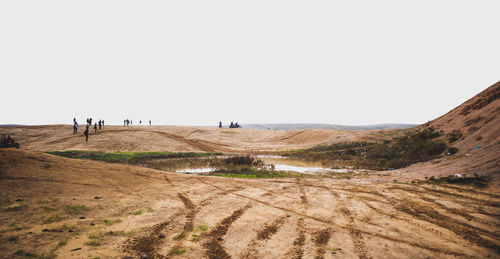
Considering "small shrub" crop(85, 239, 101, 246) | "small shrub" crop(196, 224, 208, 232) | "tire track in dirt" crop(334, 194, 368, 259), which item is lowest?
"tire track in dirt" crop(334, 194, 368, 259)

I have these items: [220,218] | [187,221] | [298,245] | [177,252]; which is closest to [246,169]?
[220,218]

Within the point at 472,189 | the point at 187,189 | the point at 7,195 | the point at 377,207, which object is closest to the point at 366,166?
the point at 472,189

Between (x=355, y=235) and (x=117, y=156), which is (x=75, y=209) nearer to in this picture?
(x=355, y=235)

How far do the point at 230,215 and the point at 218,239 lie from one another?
174 cm

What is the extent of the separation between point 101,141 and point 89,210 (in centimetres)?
2905

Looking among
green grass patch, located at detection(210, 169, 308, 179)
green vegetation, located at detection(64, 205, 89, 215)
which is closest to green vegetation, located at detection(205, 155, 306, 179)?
→ green grass patch, located at detection(210, 169, 308, 179)

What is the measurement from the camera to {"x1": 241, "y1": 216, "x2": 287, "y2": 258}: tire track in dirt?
5.08 metres

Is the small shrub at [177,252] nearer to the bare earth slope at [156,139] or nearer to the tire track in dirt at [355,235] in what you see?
the tire track in dirt at [355,235]

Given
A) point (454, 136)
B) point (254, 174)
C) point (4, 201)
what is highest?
point (454, 136)

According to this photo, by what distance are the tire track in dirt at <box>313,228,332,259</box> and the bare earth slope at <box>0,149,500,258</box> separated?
0.02 metres

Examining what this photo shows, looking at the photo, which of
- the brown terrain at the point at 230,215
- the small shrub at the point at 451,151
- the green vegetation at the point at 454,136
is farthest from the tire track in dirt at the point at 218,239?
the green vegetation at the point at 454,136

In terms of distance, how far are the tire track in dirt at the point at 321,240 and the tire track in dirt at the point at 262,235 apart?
3.52 feet

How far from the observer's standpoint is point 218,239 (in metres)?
5.71

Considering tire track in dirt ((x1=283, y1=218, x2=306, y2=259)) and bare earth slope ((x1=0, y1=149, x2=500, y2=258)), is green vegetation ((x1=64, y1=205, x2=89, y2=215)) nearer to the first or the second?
bare earth slope ((x1=0, y1=149, x2=500, y2=258))
